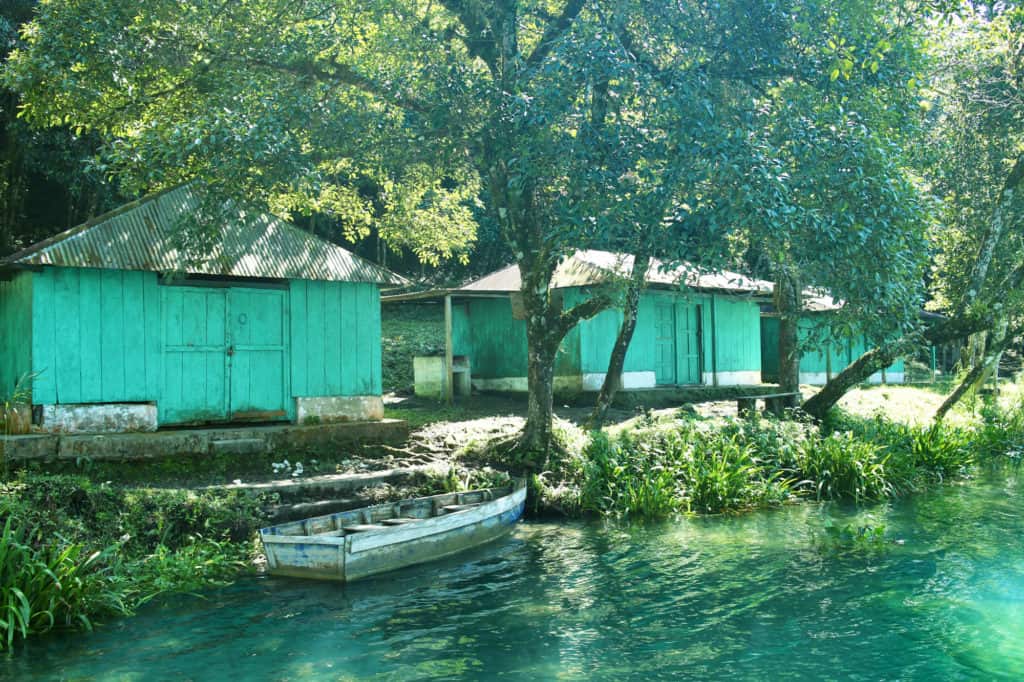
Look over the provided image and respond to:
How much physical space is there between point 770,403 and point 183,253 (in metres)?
11.2

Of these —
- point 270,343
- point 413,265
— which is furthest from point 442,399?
point 413,265

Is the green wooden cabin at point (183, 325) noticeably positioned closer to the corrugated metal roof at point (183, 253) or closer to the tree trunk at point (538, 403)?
the corrugated metal roof at point (183, 253)

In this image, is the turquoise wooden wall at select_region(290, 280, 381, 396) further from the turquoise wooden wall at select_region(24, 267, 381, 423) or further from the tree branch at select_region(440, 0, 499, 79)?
the tree branch at select_region(440, 0, 499, 79)

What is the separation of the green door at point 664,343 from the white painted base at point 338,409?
8742 mm

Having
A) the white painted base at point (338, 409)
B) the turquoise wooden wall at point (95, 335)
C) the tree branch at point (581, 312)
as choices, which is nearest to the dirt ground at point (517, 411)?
the white painted base at point (338, 409)

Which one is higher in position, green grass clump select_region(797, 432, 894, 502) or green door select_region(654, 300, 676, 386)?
green door select_region(654, 300, 676, 386)

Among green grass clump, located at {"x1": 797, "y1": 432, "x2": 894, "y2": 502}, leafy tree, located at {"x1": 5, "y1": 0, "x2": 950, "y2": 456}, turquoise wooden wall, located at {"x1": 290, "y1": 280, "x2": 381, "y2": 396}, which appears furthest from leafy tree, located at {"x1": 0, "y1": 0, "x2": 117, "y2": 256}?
green grass clump, located at {"x1": 797, "y1": 432, "x2": 894, "y2": 502}

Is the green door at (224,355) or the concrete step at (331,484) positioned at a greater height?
the green door at (224,355)

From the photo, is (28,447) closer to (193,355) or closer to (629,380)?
(193,355)

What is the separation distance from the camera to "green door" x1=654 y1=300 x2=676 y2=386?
829 inches

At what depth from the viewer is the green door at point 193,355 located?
1262 centimetres

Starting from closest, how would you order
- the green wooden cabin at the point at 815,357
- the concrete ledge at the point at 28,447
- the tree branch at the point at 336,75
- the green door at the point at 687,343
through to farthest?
1. the concrete ledge at the point at 28,447
2. the tree branch at the point at 336,75
3. the green door at the point at 687,343
4. the green wooden cabin at the point at 815,357

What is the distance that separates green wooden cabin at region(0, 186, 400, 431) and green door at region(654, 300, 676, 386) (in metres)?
8.42

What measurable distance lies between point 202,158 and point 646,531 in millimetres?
7779
